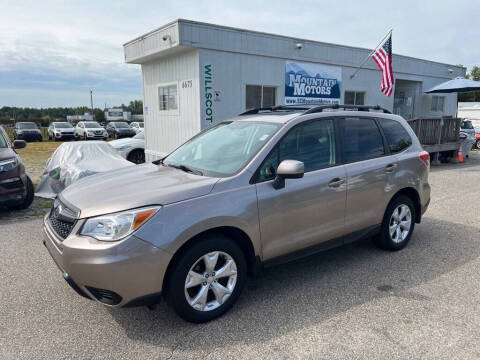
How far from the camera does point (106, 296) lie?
2758mm

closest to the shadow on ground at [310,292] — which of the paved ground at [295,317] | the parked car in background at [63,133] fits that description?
the paved ground at [295,317]

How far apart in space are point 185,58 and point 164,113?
2.15m

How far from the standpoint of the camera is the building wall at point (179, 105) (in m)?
10.3

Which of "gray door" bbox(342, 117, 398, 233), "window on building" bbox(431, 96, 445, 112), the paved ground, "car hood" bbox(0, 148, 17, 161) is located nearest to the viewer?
the paved ground

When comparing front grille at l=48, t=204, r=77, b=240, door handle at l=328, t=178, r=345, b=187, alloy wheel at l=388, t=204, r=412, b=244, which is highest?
door handle at l=328, t=178, r=345, b=187

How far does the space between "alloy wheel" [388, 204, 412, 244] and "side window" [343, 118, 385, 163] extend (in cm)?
82

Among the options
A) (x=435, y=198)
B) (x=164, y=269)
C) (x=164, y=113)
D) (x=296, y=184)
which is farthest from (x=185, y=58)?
(x=164, y=269)

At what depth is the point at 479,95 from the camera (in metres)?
54.0

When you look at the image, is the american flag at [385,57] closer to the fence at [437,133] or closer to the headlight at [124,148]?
the fence at [437,133]

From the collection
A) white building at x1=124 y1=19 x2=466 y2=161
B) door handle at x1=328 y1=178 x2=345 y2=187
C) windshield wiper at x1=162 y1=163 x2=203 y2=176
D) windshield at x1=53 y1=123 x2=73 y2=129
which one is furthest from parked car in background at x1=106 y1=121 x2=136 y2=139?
door handle at x1=328 y1=178 x2=345 y2=187

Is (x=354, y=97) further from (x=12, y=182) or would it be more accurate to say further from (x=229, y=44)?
(x=12, y=182)

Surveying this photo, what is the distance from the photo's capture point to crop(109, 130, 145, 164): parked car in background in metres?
12.4

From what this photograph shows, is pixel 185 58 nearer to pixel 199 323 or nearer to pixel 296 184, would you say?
pixel 296 184

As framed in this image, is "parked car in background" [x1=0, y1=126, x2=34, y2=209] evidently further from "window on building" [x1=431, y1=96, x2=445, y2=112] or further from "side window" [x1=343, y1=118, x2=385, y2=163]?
"window on building" [x1=431, y1=96, x2=445, y2=112]
